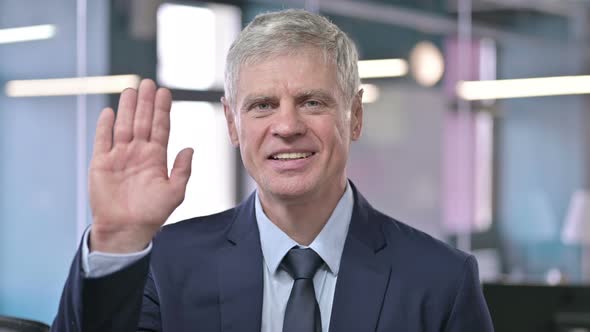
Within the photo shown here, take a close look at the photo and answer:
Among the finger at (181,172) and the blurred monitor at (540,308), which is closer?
the finger at (181,172)

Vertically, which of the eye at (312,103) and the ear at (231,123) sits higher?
the eye at (312,103)

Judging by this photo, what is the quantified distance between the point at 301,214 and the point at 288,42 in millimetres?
323

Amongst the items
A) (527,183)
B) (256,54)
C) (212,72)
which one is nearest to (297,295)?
(256,54)

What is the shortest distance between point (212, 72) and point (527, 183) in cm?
358

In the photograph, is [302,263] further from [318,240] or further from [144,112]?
[144,112]

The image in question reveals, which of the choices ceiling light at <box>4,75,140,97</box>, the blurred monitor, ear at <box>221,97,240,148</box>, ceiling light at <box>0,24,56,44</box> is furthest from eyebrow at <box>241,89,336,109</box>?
ceiling light at <box>0,24,56,44</box>

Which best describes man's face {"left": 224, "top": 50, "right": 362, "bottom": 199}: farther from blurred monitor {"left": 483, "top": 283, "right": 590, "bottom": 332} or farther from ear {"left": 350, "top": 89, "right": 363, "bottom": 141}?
blurred monitor {"left": 483, "top": 283, "right": 590, "bottom": 332}

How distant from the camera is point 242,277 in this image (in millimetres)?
1783

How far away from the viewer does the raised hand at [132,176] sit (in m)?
1.39

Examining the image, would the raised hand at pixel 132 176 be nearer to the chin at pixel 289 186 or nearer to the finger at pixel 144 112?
the finger at pixel 144 112

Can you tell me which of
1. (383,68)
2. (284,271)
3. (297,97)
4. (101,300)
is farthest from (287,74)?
(383,68)

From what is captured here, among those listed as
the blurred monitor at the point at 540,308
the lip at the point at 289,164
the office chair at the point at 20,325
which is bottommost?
the blurred monitor at the point at 540,308

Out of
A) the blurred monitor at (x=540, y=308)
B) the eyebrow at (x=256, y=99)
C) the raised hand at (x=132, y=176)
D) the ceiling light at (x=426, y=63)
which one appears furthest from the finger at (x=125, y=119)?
the ceiling light at (x=426, y=63)

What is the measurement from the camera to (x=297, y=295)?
1740 mm
